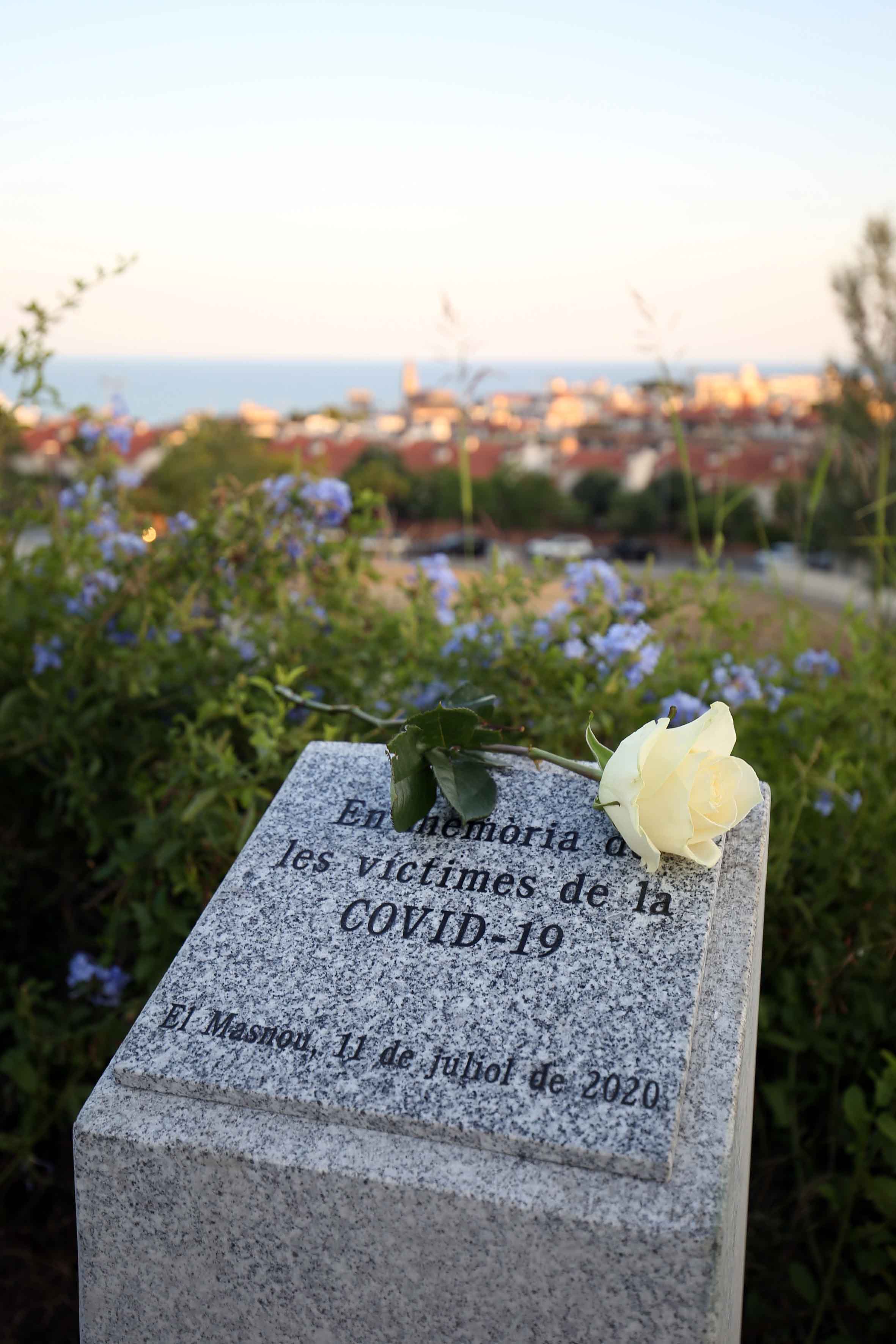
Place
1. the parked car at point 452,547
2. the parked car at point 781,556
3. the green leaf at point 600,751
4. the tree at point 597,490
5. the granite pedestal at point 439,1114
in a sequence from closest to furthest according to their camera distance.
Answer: the granite pedestal at point 439,1114
the green leaf at point 600,751
the parked car at point 452,547
the parked car at point 781,556
the tree at point 597,490

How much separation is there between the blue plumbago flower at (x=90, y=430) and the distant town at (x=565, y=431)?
2 centimetres

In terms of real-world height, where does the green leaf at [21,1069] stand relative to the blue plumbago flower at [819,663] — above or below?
below

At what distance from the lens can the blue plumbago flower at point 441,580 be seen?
8.42 ft

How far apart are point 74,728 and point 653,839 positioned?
4.76 feet

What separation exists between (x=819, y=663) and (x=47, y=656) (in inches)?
66.7

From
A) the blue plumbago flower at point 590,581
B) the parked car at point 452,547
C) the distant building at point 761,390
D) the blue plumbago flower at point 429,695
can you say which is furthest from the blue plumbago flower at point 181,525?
the parked car at point 452,547

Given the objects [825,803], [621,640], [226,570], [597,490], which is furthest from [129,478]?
[597,490]

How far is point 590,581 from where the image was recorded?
8.06ft

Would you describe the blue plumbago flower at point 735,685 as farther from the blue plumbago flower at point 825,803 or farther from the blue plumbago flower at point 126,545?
the blue plumbago flower at point 126,545

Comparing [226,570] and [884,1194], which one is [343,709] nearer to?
[226,570]

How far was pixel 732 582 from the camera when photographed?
2756 mm

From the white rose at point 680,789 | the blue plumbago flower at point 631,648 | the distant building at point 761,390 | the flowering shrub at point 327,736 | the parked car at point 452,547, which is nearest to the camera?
the white rose at point 680,789

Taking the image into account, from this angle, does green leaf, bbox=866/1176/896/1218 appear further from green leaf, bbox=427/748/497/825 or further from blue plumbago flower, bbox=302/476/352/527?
blue plumbago flower, bbox=302/476/352/527

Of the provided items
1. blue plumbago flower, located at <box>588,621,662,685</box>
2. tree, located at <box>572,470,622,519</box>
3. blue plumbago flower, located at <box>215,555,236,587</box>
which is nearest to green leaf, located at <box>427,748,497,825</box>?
blue plumbago flower, located at <box>588,621,662,685</box>
